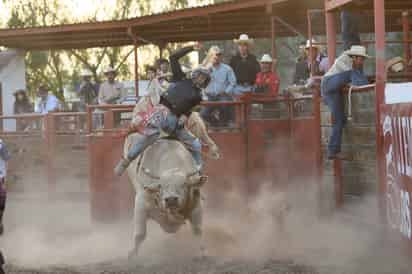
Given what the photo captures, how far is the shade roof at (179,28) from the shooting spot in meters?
15.5

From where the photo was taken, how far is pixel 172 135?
36.8 ft

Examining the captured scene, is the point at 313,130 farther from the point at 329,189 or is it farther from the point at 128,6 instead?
the point at 128,6

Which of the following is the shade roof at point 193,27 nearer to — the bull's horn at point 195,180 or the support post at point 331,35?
the support post at point 331,35

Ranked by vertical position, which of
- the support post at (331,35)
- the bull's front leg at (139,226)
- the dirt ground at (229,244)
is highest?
the support post at (331,35)

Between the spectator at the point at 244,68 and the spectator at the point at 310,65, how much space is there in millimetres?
673

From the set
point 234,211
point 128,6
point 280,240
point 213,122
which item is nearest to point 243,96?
point 213,122

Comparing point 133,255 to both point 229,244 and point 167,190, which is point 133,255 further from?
point 229,244

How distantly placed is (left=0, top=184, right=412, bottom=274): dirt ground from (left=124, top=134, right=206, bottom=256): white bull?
1.26 ft

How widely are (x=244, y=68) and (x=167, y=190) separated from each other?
4.44 metres

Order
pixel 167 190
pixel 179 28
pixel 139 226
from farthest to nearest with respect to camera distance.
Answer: pixel 179 28 → pixel 139 226 → pixel 167 190

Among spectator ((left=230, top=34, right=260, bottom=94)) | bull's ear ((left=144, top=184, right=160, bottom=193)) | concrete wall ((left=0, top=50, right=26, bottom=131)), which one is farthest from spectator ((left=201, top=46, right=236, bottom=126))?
concrete wall ((left=0, top=50, right=26, bottom=131))

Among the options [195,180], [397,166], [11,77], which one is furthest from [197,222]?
[11,77]

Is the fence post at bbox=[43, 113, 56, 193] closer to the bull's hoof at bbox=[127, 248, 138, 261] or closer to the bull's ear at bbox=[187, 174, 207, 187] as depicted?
the bull's hoof at bbox=[127, 248, 138, 261]

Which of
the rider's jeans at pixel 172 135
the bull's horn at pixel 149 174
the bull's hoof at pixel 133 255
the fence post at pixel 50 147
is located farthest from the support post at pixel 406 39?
the fence post at pixel 50 147
